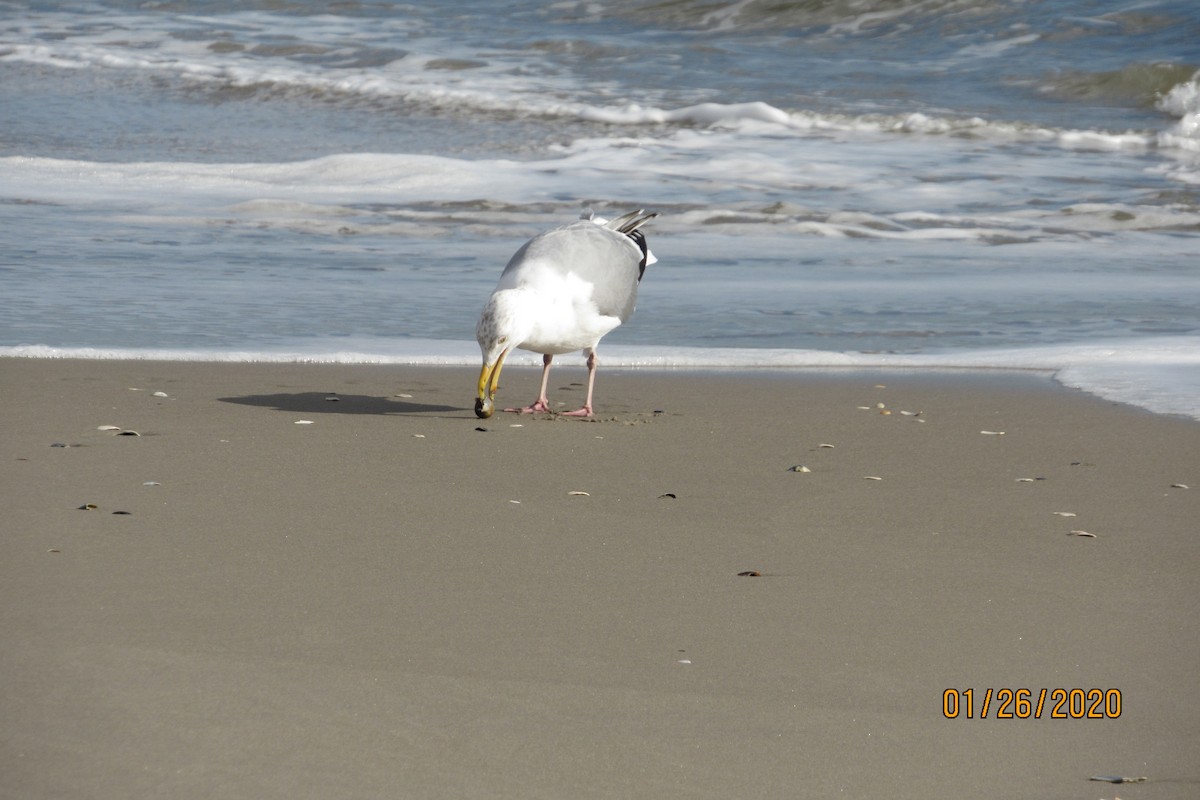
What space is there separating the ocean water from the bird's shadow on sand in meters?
0.80

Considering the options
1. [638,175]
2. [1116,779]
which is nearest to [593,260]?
[1116,779]

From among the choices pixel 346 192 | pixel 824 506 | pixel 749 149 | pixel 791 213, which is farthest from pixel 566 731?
pixel 749 149

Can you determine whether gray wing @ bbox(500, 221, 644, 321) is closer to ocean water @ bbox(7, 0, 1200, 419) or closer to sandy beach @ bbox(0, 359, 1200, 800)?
sandy beach @ bbox(0, 359, 1200, 800)

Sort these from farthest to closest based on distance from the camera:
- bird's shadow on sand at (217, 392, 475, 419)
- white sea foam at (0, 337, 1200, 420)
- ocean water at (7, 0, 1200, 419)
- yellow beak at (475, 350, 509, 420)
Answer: ocean water at (7, 0, 1200, 419) → white sea foam at (0, 337, 1200, 420) → bird's shadow on sand at (217, 392, 475, 419) → yellow beak at (475, 350, 509, 420)

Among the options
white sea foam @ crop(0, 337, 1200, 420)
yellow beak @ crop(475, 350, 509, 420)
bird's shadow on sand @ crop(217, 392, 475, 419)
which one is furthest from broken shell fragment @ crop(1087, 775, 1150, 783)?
white sea foam @ crop(0, 337, 1200, 420)

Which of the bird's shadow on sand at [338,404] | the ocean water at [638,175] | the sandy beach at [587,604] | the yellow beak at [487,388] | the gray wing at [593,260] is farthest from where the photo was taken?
the ocean water at [638,175]

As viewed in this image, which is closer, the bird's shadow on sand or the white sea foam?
the bird's shadow on sand

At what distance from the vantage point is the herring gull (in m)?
5.29

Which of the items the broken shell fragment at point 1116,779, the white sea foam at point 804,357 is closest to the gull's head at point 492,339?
the white sea foam at point 804,357

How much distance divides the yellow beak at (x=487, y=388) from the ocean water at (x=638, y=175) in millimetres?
1174
